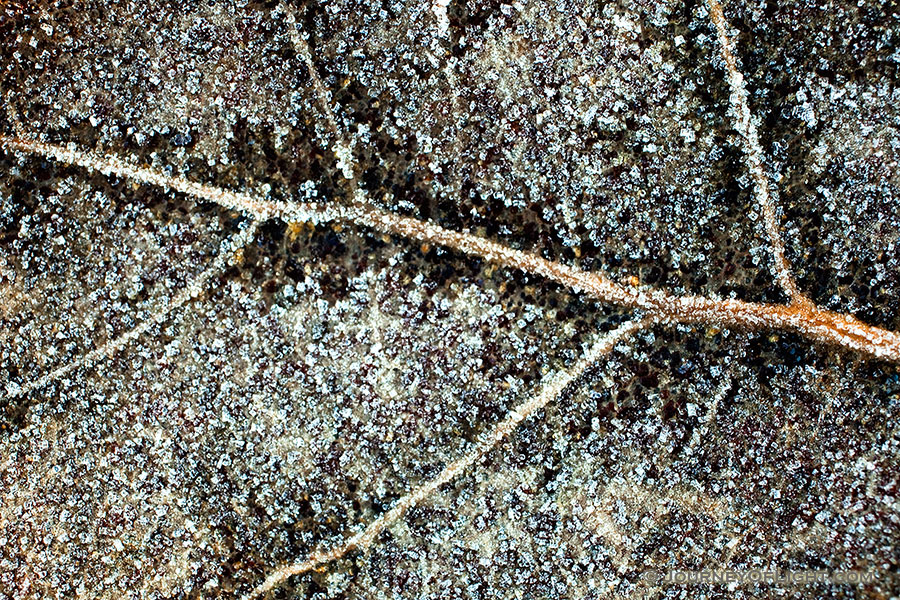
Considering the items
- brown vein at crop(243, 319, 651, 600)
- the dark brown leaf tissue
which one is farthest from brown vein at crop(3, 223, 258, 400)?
brown vein at crop(243, 319, 651, 600)

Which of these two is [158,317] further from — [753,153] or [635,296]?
[753,153]

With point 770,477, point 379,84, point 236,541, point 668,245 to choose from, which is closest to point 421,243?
point 379,84

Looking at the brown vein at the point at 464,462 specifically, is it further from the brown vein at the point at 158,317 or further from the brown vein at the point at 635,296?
the brown vein at the point at 158,317

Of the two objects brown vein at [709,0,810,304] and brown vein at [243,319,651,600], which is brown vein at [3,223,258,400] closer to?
brown vein at [243,319,651,600]

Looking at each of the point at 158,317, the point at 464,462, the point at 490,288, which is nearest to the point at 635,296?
the point at 490,288

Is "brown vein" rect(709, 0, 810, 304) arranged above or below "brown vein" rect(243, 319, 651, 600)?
above

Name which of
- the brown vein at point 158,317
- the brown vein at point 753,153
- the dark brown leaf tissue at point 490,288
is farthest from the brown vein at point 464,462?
the brown vein at point 158,317

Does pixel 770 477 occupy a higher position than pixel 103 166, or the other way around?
pixel 103 166

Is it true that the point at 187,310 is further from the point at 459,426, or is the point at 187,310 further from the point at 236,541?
the point at 459,426
